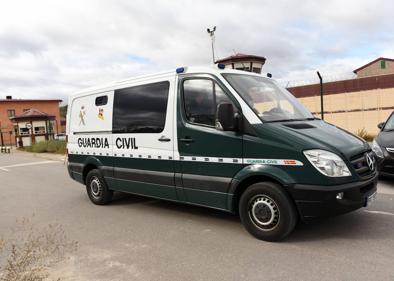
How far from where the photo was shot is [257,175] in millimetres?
4754

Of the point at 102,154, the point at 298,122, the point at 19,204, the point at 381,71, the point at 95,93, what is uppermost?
the point at 381,71

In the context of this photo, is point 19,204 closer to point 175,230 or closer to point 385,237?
point 175,230

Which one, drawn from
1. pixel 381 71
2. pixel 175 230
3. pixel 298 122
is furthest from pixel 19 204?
pixel 381 71

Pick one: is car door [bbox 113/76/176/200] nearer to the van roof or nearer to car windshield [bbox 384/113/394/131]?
the van roof

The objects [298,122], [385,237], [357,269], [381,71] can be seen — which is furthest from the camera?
[381,71]

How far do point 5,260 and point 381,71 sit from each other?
3989cm

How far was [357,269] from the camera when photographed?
3812 millimetres

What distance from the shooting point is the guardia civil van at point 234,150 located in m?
4.43

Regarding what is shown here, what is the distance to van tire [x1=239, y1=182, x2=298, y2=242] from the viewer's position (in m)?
4.54

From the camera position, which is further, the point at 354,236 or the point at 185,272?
the point at 354,236

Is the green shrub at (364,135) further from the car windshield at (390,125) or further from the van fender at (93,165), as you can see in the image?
the van fender at (93,165)

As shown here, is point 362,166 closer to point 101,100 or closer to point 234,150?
point 234,150

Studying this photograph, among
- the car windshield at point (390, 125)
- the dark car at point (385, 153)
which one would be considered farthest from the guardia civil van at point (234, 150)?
the car windshield at point (390, 125)

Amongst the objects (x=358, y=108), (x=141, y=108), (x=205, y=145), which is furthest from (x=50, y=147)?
(x=205, y=145)
